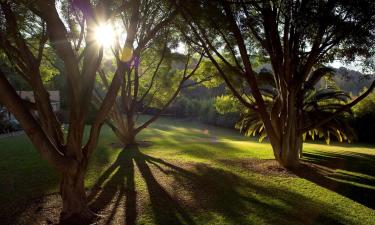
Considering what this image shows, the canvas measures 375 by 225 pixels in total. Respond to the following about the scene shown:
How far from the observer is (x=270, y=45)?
11.5 metres

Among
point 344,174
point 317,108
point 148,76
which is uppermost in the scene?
point 148,76

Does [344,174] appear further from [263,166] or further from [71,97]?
[71,97]

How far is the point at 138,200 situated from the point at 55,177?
393cm

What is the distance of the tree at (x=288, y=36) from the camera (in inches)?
344

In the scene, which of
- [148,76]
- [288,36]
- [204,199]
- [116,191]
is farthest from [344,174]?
[148,76]

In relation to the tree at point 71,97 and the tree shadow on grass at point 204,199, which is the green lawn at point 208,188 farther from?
the tree at point 71,97

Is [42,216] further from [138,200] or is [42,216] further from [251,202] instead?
[251,202]

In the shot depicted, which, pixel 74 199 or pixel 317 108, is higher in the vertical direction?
pixel 317 108

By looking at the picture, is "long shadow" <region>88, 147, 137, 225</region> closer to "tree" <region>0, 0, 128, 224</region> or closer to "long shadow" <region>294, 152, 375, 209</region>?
"tree" <region>0, 0, 128, 224</region>

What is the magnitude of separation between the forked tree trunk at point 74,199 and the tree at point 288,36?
4959 millimetres

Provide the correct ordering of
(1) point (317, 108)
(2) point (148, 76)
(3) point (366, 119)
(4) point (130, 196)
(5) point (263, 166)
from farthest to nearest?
(3) point (366, 119), (2) point (148, 76), (1) point (317, 108), (5) point (263, 166), (4) point (130, 196)

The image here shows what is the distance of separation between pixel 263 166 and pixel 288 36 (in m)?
4.75

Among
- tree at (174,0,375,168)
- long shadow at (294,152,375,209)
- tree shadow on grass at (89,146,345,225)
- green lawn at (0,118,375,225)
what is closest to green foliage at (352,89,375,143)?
long shadow at (294,152,375,209)

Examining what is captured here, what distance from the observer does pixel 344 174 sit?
38.0 ft
